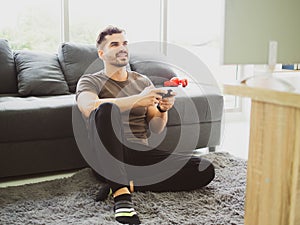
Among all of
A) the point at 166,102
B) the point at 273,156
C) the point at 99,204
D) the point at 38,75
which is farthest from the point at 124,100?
the point at 273,156

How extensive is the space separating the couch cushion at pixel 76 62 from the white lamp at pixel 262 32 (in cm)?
223

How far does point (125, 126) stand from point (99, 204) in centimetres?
45

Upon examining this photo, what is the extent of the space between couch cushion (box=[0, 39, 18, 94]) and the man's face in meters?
1.03

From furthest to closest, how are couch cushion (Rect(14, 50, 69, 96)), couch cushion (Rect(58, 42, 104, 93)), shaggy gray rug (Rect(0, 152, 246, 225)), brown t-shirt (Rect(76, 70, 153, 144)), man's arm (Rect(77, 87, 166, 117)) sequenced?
couch cushion (Rect(58, 42, 104, 93)), couch cushion (Rect(14, 50, 69, 96)), brown t-shirt (Rect(76, 70, 153, 144)), man's arm (Rect(77, 87, 166, 117)), shaggy gray rug (Rect(0, 152, 246, 225))

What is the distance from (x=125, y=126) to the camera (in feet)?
6.95

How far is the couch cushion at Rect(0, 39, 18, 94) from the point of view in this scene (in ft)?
9.26

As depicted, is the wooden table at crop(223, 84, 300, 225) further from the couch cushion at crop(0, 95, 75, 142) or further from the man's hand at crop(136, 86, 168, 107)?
the couch cushion at crop(0, 95, 75, 142)

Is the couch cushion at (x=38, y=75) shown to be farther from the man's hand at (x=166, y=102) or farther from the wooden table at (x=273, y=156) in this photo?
the wooden table at (x=273, y=156)

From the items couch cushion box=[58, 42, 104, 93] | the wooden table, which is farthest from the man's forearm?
the wooden table

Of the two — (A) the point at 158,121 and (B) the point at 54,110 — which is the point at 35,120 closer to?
(B) the point at 54,110

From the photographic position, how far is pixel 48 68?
2.95m

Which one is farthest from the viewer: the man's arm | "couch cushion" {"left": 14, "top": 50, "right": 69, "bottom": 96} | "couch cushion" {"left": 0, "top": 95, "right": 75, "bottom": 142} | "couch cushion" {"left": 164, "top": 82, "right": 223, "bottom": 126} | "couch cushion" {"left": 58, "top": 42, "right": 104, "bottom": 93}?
"couch cushion" {"left": 58, "top": 42, "right": 104, "bottom": 93}

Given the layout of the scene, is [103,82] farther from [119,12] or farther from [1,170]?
[119,12]

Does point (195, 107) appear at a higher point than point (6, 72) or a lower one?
lower
